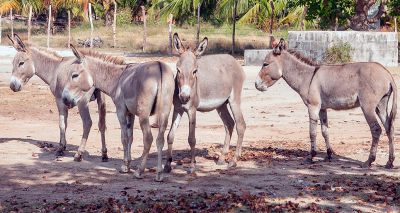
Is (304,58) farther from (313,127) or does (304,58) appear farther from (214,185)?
(214,185)

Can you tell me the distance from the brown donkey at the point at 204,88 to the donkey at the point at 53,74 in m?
1.70

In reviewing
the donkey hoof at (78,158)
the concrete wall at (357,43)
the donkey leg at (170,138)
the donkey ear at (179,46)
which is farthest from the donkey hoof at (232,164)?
the concrete wall at (357,43)

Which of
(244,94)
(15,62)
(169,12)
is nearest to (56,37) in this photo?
(169,12)

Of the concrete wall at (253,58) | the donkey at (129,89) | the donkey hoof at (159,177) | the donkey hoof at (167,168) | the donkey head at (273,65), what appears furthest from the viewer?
the concrete wall at (253,58)

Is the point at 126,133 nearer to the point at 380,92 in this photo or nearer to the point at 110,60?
the point at 110,60

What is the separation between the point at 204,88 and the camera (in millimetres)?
12875

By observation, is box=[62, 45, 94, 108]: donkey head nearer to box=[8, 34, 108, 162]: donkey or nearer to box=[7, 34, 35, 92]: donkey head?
box=[8, 34, 108, 162]: donkey

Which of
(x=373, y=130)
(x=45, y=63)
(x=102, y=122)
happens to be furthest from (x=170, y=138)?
(x=45, y=63)

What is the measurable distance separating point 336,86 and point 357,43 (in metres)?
19.6

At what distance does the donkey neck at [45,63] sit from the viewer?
1468 cm

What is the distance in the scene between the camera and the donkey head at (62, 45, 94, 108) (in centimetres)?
1287

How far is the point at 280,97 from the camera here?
76.7 feet

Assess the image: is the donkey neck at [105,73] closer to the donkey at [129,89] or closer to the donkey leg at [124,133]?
the donkey at [129,89]

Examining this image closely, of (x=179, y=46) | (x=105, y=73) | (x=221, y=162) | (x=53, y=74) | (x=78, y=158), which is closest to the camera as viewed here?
(x=179, y=46)
